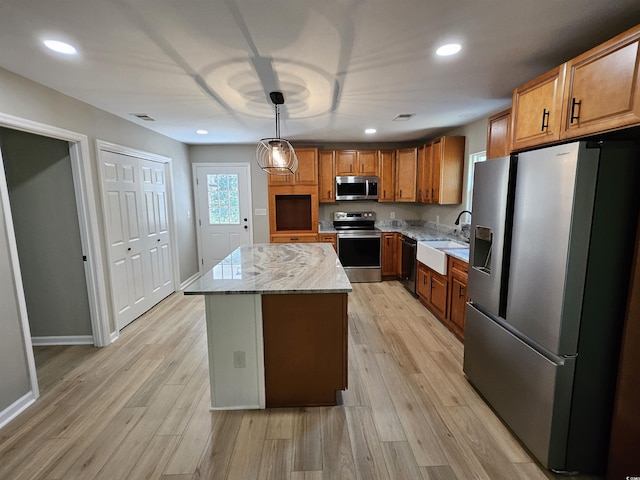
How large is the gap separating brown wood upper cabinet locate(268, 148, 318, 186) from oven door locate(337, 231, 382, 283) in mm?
1060

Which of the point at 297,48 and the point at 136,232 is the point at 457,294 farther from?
the point at 136,232

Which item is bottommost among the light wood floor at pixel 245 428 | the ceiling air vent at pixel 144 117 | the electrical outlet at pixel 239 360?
the light wood floor at pixel 245 428

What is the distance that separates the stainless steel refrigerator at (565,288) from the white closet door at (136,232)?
3.59 m

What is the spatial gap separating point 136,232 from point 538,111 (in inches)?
161

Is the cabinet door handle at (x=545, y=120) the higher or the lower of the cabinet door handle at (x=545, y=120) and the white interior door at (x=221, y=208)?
the higher

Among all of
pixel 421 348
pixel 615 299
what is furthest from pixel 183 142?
pixel 615 299

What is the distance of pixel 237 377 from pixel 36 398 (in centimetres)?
154

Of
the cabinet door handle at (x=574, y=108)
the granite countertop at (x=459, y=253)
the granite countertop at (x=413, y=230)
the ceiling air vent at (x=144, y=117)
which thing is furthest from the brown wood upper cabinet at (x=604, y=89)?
the ceiling air vent at (x=144, y=117)

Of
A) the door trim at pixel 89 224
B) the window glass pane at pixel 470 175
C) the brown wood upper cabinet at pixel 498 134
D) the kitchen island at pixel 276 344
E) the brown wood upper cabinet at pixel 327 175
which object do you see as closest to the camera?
the kitchen island at pixel 276 344

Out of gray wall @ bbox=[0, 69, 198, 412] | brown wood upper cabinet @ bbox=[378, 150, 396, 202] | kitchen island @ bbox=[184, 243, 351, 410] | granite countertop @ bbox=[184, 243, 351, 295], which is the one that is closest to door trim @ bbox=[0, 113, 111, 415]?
gray wall @ bbox=[0, 69, 198, 412]

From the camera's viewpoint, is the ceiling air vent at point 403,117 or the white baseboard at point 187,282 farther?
the white baseboard at point 187,282

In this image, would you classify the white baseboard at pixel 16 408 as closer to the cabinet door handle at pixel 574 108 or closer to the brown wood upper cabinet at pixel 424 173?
the cabinet door handle at pixel 574 108

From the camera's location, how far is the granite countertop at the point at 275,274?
193cm

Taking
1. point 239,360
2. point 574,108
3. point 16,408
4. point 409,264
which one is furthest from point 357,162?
point 16,408
